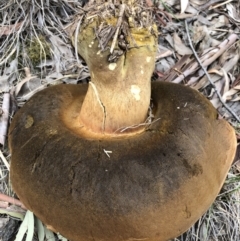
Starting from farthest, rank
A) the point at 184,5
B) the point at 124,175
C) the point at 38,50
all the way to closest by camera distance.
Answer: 1. the point at 184,5
2. the point at 38,50
3. the point at 124,175

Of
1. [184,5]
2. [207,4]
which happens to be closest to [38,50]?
[184,5]

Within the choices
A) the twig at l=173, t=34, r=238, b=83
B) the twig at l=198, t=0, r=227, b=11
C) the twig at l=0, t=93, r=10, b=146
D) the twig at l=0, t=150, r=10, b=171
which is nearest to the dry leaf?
the twig at l=198, t=0, r=227, b=11

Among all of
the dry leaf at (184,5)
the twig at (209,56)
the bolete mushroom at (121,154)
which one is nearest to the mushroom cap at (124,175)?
the bolete mushroom at (121,154)

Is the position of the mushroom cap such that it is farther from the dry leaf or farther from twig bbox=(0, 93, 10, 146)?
the dry leaf

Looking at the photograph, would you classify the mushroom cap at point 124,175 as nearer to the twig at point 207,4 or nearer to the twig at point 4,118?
the twig at point 4,118

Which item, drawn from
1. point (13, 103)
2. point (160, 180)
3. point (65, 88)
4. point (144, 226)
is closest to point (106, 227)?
point (144, 226)

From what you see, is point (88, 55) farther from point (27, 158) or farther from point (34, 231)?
point (34, 231)

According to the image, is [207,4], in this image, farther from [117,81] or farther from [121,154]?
[121,154]
